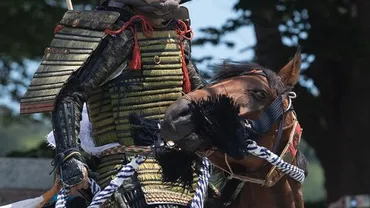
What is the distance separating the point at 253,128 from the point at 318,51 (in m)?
6.21

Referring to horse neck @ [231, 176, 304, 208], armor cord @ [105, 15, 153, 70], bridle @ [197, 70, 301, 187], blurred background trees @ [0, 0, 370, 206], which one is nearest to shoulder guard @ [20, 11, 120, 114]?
armor cord @ [105, 15, 153, 70]

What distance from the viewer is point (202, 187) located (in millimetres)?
4500

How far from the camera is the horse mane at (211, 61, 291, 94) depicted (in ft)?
14.5

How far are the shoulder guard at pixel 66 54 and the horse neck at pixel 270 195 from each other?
92 centimetres

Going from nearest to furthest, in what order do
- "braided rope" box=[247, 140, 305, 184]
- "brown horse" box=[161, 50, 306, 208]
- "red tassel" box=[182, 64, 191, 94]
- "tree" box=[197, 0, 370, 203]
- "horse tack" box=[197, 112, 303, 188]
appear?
"brown horse" box=[161, 50, 306, 208] < "braided rope" box=[247, 140, 305, 184] < "horse tack" box=[197, 112, 303, 188] < "red tassel" box=[182, 64, 191, 94] < "tree" box=[197, 0, 370, 203]

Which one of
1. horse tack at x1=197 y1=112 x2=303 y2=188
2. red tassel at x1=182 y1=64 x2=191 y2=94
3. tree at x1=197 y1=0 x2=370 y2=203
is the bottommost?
tree at x1=197 y1=0 x2=370 y2=203

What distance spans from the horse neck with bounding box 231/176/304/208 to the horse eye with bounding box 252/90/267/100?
1.34 ft

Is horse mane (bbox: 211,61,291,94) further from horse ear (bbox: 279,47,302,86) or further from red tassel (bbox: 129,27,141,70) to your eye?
red tassel (bbox: 129,27,141,70)

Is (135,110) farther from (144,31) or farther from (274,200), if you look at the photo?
(274,200)

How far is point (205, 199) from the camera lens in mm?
4727

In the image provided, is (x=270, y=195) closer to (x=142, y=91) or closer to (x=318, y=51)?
(x=142, y=91)

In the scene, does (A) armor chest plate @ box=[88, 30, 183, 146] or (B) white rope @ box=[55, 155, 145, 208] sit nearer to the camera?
(B) white rope @ box=[55, 155, 145, 208]

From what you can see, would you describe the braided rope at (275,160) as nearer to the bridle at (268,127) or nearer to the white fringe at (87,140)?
the bridle at (268,127)

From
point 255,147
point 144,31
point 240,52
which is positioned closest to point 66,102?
point 144,31
